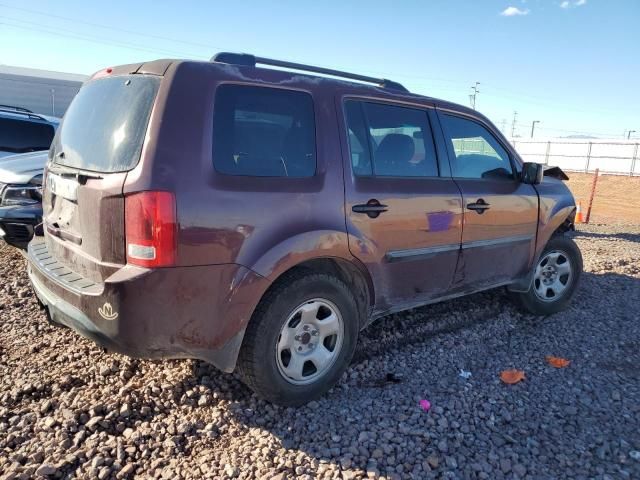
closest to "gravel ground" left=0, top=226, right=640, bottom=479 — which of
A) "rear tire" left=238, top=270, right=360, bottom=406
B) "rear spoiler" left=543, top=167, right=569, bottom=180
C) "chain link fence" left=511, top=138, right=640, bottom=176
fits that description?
"rear tire" left=238, top=270, right=360, bottom=406

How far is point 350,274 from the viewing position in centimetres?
321

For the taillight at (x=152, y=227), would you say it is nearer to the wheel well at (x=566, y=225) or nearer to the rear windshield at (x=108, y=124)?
the rear windshield at (x=108, y=124)

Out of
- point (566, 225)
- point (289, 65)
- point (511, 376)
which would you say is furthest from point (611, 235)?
point (289, 65)

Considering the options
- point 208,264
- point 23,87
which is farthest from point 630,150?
point 23,87

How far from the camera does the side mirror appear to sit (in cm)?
420

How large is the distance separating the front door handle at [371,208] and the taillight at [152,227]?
1.15 metres

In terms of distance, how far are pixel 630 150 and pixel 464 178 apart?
36.7 metres

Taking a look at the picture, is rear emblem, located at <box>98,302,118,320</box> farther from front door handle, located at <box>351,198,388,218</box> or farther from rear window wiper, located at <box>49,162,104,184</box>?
front door handle, located at <box>351,198,388,218</box>

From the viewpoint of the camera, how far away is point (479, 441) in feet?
9.05

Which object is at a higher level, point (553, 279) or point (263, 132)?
point (263, 132)

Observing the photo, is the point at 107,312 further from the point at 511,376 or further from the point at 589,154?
the point at 589,154

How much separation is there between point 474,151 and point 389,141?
1023mm

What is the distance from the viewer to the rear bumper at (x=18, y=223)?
4.62 meters

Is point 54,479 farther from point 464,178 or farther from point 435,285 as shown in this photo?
point 464,178
